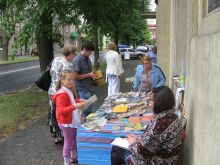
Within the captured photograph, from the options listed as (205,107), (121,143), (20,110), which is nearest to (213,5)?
(205,107)

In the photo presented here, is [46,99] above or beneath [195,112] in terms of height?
beneath

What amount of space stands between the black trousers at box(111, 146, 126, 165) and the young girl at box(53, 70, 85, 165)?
0.88 m

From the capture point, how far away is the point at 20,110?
10898 mm

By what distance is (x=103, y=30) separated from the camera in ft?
51.3

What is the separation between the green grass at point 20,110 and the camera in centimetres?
888

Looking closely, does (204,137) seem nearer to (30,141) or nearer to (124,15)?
(30,141)

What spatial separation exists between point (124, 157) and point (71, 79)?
1417 millimetres

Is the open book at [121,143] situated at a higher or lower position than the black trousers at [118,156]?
higher

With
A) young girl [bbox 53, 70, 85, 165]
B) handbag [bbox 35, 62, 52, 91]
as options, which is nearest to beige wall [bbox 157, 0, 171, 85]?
handbag [bbox 35, 62, 52, 91]

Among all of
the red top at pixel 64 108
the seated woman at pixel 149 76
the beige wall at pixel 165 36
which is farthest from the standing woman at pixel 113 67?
the red top at pixel 64 108

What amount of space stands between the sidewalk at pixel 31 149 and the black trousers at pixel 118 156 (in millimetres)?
1607

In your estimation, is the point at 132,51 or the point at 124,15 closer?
the point at 124,15

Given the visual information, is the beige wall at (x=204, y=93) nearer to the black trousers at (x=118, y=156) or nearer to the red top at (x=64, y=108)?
the black trousers at (x=118, y=156)

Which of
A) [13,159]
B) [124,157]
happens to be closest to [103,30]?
[13,159]
